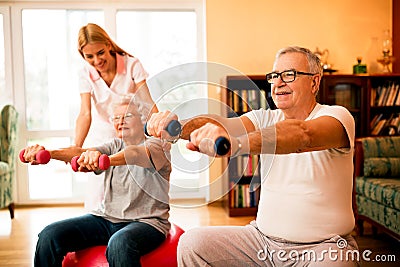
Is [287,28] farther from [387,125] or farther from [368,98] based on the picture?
[387,125]

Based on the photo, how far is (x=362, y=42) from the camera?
15.9 ft

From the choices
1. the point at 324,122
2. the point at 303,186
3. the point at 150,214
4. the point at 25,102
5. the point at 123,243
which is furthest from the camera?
the point at 25,102

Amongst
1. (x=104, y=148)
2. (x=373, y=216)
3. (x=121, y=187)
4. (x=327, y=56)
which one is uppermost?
(x=327, y=56)

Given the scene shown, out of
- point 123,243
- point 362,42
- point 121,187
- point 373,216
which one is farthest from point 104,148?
point 362,42

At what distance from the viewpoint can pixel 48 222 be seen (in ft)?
13.5

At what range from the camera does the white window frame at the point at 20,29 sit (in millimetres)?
4664

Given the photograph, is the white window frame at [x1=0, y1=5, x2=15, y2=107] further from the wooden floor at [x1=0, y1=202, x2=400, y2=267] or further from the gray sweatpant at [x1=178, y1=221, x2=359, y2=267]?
the gray sweatpant at [x1=178, y1=221, x2=359, y2=267]

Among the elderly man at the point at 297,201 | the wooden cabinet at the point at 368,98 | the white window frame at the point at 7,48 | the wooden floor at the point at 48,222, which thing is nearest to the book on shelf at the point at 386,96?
the wooden cabinet at the point at 368,98

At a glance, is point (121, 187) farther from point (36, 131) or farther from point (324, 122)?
point (36, 131)

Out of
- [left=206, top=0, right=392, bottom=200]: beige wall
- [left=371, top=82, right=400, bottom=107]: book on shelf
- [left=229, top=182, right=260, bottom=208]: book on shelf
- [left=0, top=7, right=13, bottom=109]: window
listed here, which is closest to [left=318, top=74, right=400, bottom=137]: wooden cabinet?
[left=371, top=82, right=400, bottom=107]: book on shelf

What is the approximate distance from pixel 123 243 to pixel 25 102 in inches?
134

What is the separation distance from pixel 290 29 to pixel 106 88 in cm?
275

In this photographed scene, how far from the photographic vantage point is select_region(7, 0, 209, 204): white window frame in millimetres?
4664

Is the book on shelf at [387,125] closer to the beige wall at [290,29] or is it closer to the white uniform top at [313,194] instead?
the beige wall at [290,29]
